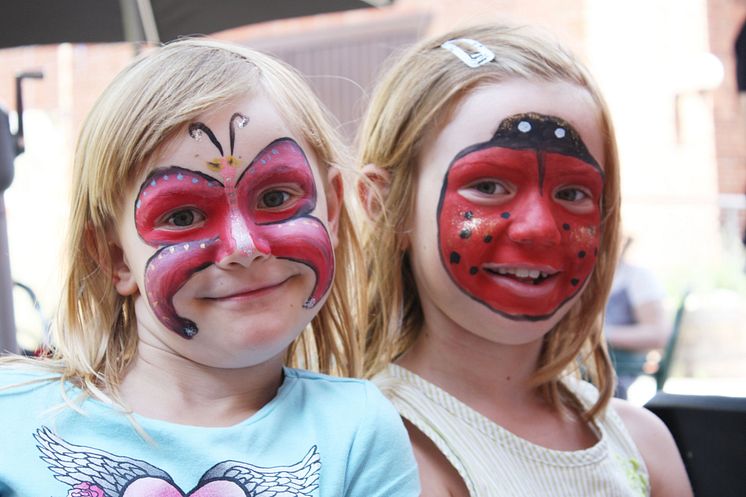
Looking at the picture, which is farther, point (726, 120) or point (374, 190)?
point (726, 120)

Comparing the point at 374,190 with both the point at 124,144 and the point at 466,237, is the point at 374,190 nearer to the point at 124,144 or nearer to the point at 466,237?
the point at 466,237

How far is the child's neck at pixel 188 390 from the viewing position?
144 cm

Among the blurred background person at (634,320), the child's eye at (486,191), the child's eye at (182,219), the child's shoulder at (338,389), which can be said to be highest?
the child's eye at (182,219)

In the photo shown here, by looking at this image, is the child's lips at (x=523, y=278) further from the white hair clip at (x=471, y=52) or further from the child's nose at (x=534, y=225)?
the white hair clip at (x=471, y=52)

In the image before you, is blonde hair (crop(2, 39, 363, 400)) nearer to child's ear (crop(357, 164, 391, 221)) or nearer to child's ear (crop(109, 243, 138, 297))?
child's ear (crop(109, 243, 138, 297))

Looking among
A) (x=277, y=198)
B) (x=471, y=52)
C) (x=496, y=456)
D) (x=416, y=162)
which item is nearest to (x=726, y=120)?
(x=471, y=52)

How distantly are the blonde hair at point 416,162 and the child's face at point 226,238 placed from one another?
15.8 inches

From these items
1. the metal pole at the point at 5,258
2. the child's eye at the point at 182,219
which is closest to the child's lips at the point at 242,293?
the child's eye at the point at 182,219

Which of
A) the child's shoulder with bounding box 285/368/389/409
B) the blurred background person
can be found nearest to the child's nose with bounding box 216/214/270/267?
the child's shoulder with bounding box 285/368/389/409

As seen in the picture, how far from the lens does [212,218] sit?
140 cm

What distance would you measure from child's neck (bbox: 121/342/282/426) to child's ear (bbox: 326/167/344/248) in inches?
10.7

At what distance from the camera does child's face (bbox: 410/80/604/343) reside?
5.49ft

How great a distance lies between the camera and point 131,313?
1.57 m

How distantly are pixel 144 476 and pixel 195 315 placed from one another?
10.2 inches
